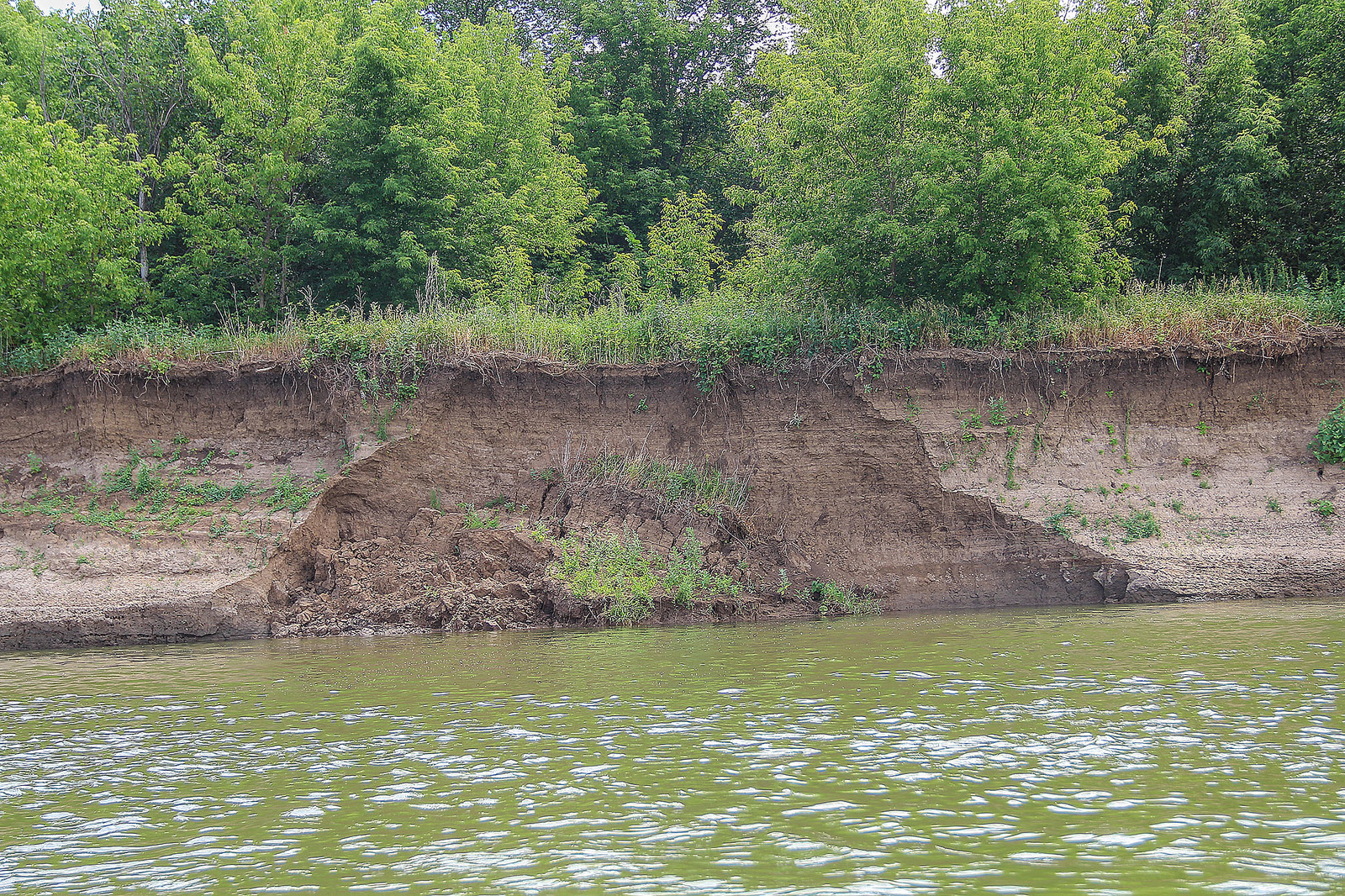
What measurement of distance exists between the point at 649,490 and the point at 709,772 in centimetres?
1182

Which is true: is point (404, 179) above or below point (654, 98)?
below

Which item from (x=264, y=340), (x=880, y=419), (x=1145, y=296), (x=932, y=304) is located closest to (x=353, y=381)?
(x=264, y=340)

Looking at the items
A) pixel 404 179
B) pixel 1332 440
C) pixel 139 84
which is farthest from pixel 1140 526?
pixel 139 84

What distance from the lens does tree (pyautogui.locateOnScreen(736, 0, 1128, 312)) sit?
20094 mm

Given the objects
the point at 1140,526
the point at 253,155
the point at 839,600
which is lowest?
the point at 839,600

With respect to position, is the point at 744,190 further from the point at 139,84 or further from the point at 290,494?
the point at 139,84

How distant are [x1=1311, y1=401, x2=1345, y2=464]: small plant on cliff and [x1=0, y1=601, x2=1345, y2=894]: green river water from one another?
8.51 metres

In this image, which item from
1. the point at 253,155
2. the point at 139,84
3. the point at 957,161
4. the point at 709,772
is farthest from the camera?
the point at 139,84

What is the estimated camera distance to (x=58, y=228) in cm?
2270

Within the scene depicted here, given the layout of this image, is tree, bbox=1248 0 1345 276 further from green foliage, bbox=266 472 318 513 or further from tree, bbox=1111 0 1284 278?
green foliage, bbox=266 472 318 513

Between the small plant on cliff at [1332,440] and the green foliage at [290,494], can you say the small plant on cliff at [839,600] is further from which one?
the green foliage at [290,494]

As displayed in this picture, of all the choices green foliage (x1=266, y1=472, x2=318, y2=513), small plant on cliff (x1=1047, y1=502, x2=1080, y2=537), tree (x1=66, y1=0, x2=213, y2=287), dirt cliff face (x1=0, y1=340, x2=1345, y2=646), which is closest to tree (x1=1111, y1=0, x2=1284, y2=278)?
dirt cliff face (x1=0, y1=340, x2=1345, y2=646)

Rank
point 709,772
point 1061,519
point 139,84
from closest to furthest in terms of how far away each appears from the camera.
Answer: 1. point 709,772
2. point 1061,519
3. point 139,84

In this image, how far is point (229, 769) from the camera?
810 cm
